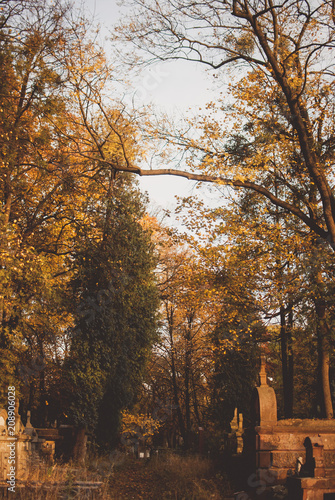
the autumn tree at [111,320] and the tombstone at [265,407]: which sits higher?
the autumn tree at [111,320]

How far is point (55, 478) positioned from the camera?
11.8m

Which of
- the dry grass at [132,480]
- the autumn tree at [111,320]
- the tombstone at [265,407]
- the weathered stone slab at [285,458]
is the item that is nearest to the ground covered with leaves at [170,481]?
the dry grass at [132,480]

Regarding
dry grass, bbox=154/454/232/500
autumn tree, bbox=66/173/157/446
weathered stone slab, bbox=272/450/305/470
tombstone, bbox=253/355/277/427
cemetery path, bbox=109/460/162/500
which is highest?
autumn tree, bbox=66/173/157/446

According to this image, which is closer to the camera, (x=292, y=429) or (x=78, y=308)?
(x=292, y=429)

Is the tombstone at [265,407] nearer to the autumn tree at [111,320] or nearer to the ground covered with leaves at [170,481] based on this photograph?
the ground covered with leaves at [170,481]

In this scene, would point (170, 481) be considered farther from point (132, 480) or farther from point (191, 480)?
point (132, 480)

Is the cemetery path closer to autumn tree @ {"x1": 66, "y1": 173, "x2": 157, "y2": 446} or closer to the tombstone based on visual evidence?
autumn tree @ {"x1": 66, "y1": 173, "x2": 157, "y2": 446}

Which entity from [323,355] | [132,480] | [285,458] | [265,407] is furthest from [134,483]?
[323,355]

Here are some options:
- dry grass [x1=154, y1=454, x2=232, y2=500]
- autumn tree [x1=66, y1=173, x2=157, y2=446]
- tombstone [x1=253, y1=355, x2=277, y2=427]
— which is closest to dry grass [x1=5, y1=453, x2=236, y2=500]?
dry grass [x1=154, y1=454, x2=232, y2=500]

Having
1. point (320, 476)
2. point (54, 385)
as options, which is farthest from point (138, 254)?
point (320, 476)

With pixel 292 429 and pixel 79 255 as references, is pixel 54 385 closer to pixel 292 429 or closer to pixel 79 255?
pixel 79 255

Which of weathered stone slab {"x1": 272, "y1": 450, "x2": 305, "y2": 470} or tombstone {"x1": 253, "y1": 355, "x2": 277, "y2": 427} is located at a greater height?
tombstone {"x1": 253, "y1": 355, "x2": 277, "y2": 427}

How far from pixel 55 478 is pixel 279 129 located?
1104 cm

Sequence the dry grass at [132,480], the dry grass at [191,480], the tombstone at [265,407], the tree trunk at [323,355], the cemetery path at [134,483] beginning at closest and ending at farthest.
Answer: the dry grass at [132,480]
the tombstone at [265,407]
the dry grass at [191,480]
the tree trunk at [323,355]
the cemetery path at [134,483]
